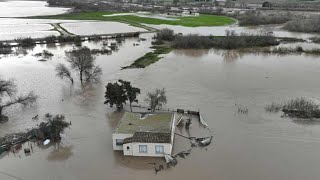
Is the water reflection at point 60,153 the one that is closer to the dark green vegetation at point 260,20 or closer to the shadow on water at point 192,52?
the shadow on water at point 192,52

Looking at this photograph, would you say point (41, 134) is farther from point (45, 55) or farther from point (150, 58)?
point (45, 55)

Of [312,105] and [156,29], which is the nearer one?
[312,105]

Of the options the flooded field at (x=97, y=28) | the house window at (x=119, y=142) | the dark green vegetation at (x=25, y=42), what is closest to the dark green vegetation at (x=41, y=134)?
the house window at (x=119, y=142)

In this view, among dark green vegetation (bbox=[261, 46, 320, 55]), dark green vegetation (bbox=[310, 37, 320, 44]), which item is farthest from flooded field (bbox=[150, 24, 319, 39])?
dark green vegetation (bbox=[261, 46, 320, 55])

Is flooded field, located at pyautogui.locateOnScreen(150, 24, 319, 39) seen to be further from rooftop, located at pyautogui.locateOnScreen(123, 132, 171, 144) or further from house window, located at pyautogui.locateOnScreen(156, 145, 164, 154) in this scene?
house window, located at pyautogui.locateOnScreen(156, 145, 164, 154)

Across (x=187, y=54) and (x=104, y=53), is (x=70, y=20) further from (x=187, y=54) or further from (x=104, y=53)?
(x=187, y=54)

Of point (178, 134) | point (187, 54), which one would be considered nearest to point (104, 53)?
point (187, 54)
